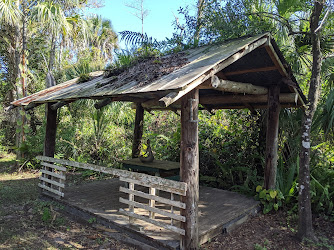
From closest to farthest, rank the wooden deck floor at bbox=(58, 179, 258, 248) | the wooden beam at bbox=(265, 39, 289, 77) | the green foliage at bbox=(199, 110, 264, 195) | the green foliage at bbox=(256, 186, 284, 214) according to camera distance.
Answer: the wooden deck floor at bbox=(58, 179, 258, 248) → the wooden beam at bbox=(265, 39, 289, 77) → the green foliage at bbox=(256, 186, 284, 214) → the green foliage at bbox=(199, 110, 264, 195)

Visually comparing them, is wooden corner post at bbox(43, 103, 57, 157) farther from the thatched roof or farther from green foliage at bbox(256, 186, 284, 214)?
green foliage at bbox(256, 186, 284, 214)

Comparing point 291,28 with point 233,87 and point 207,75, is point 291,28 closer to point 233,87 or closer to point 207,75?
point 233,87

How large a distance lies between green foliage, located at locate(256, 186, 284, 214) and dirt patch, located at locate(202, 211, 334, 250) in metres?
0.16

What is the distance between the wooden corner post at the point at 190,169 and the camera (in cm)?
376

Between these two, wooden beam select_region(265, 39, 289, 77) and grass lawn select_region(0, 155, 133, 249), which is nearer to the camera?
grass lawn select_region(0, 155, 133, 249)

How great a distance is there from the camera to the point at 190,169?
3773 millimetres

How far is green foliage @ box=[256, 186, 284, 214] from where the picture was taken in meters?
5.34

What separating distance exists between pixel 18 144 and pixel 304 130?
9.59 metres

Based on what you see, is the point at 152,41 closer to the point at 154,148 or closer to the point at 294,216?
the point at 154,148

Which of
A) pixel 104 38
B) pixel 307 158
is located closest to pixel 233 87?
pixel 307 158

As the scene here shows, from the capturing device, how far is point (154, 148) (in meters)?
9.65

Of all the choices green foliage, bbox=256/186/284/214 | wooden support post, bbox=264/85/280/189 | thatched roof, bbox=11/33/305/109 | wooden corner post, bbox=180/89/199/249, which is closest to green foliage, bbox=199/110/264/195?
green foliage, bbox=256/186/284/214

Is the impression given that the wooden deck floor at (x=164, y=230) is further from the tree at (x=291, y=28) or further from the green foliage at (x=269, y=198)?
the tree at (x=291, y=28)

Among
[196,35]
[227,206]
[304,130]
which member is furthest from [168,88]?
[196,35]
